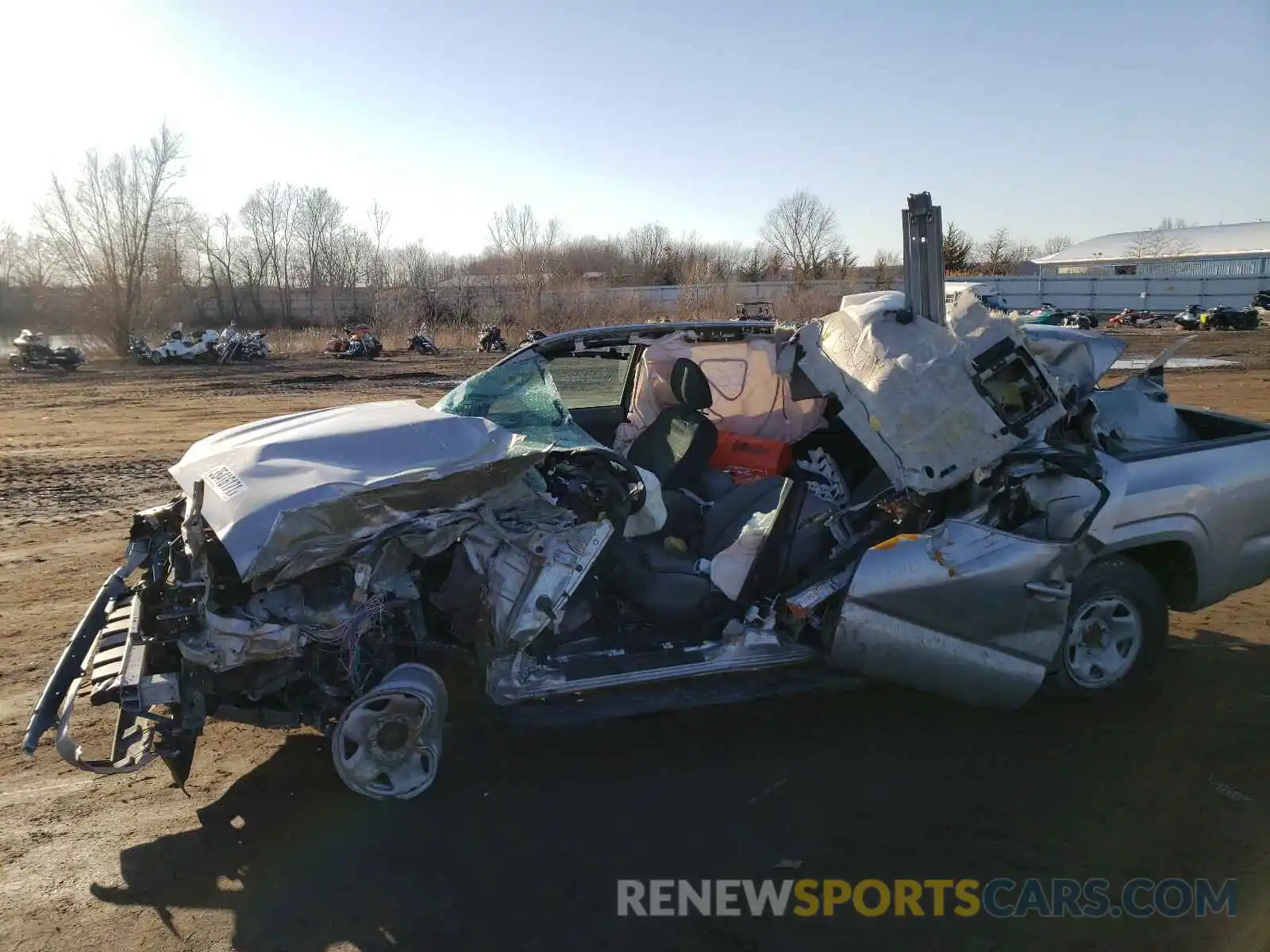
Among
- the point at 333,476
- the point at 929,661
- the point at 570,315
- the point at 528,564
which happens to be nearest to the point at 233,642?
the point at 333,476

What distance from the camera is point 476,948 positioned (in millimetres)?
2943

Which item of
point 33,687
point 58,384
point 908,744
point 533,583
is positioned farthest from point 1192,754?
point 58,384

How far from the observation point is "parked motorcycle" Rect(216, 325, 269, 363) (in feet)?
117

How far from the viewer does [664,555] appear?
4.54 m

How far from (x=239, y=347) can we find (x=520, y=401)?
35052 mm

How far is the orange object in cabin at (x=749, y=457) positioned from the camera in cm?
521

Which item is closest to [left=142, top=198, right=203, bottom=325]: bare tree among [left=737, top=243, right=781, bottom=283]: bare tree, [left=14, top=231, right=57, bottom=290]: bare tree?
[left=14, top=231, right=57, bottom=290]: bare tree

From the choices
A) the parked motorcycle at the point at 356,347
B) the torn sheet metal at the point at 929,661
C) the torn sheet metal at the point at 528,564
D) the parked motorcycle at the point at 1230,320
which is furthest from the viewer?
the parked motorcycle at the point at 1230,320

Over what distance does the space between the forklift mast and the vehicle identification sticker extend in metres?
3.46

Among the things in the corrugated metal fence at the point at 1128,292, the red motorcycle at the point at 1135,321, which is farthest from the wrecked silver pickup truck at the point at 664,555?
the corrugated metal fence at the point at 1128,292

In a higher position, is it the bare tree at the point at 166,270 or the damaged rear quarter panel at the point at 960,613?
the bare tree at the point at 166,270

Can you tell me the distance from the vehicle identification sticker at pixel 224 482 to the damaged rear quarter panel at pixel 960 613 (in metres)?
2.70

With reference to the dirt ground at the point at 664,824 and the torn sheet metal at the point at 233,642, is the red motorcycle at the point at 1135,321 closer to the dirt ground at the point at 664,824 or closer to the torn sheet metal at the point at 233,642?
the dirt ground at the point at 664,824

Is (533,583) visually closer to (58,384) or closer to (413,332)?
(58,384)
